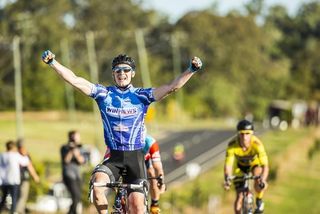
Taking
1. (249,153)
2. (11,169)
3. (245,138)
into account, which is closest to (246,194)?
(249,153)

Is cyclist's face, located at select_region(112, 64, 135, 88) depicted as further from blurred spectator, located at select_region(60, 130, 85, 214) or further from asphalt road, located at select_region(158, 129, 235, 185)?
asphalt road, located at select_region(158, 129, 235, 185)

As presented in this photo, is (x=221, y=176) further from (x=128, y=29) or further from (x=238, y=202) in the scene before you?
(x=128, y=29)

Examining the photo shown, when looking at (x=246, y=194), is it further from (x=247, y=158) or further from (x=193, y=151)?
(x=193, y=151)

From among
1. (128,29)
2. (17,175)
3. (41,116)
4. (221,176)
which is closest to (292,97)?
(128,29)

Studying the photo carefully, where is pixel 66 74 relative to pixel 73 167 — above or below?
below

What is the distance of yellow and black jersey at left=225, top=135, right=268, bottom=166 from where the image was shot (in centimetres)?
1410

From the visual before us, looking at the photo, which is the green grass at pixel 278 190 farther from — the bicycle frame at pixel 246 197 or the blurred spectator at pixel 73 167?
the bicycle frame at pixel 246 197

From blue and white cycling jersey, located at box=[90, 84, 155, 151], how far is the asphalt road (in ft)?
130

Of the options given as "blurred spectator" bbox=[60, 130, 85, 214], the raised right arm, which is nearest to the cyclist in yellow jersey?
"blurred spectator" bbox=[60, 130, 85, 214]

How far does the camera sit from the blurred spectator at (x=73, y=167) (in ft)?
53.8

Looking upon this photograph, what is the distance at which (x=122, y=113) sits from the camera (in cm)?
990

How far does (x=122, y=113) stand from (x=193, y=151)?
59973 mm

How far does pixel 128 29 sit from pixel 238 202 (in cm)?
9985

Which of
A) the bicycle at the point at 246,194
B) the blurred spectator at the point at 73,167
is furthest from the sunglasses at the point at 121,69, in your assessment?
the blurred spectator at the point at 73,167
